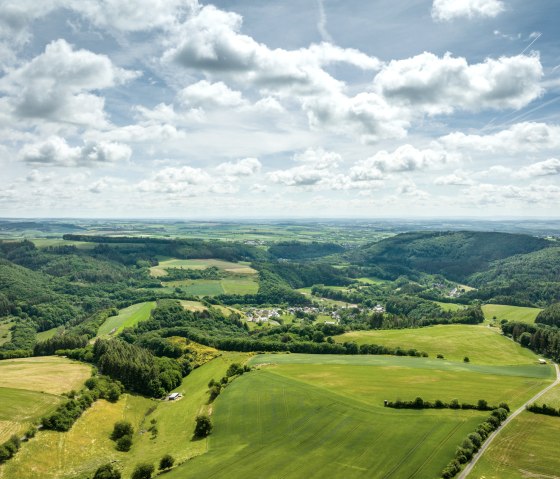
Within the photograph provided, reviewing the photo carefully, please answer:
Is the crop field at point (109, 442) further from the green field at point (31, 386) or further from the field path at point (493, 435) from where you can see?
the field path at point (493, 435)

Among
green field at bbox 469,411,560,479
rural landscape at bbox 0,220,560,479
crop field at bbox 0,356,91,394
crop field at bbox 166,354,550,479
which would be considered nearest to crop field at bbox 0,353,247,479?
rural landscape at bbox 0,220,560,479

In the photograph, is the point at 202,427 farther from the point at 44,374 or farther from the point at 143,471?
the point at 44,374

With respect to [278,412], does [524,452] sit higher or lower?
higher

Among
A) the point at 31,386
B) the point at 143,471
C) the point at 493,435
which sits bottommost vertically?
the point at 143,471

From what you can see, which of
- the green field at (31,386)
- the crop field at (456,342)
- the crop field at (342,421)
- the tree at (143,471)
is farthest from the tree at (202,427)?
the crop field at (456,342)

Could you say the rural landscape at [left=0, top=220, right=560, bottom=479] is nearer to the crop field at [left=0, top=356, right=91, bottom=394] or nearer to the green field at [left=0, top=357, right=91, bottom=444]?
the green field at [left=0, top=357, right=91, bottom=444]

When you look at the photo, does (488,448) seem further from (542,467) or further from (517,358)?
(517,358)

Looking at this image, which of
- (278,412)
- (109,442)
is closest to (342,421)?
(278,412)
